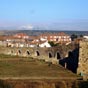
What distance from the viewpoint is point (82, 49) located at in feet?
103

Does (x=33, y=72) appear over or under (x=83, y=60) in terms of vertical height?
under

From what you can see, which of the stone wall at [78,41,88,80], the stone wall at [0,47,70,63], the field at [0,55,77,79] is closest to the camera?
the field at [0,55,77,79]

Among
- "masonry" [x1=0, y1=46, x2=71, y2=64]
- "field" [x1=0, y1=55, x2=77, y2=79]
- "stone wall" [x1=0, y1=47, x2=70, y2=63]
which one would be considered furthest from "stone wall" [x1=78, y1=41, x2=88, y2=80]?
"stone wall" [x1=0, y1=47, x2=70, y2=63]

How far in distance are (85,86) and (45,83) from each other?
2822 mm

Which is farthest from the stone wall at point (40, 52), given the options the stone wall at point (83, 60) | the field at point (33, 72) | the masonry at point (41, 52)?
the stone wall at point (83, 60)

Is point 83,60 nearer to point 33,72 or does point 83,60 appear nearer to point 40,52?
point 33,72

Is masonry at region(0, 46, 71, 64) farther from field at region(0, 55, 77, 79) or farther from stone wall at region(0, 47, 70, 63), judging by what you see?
field at region(0, 55, 77, 79)

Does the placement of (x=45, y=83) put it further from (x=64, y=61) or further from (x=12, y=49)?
(x=12, y=49)

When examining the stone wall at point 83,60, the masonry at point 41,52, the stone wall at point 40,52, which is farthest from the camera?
the stone wall at point 40,52

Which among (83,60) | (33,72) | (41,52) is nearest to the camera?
(83,60)

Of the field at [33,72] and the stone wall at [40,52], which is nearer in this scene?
the field at [33,72]

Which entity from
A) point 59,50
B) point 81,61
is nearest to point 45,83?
point 81,61

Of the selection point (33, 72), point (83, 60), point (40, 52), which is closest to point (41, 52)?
point (40, 52)

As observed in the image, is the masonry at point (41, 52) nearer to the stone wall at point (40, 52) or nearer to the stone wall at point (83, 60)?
the stone wall at point (40, 52)
